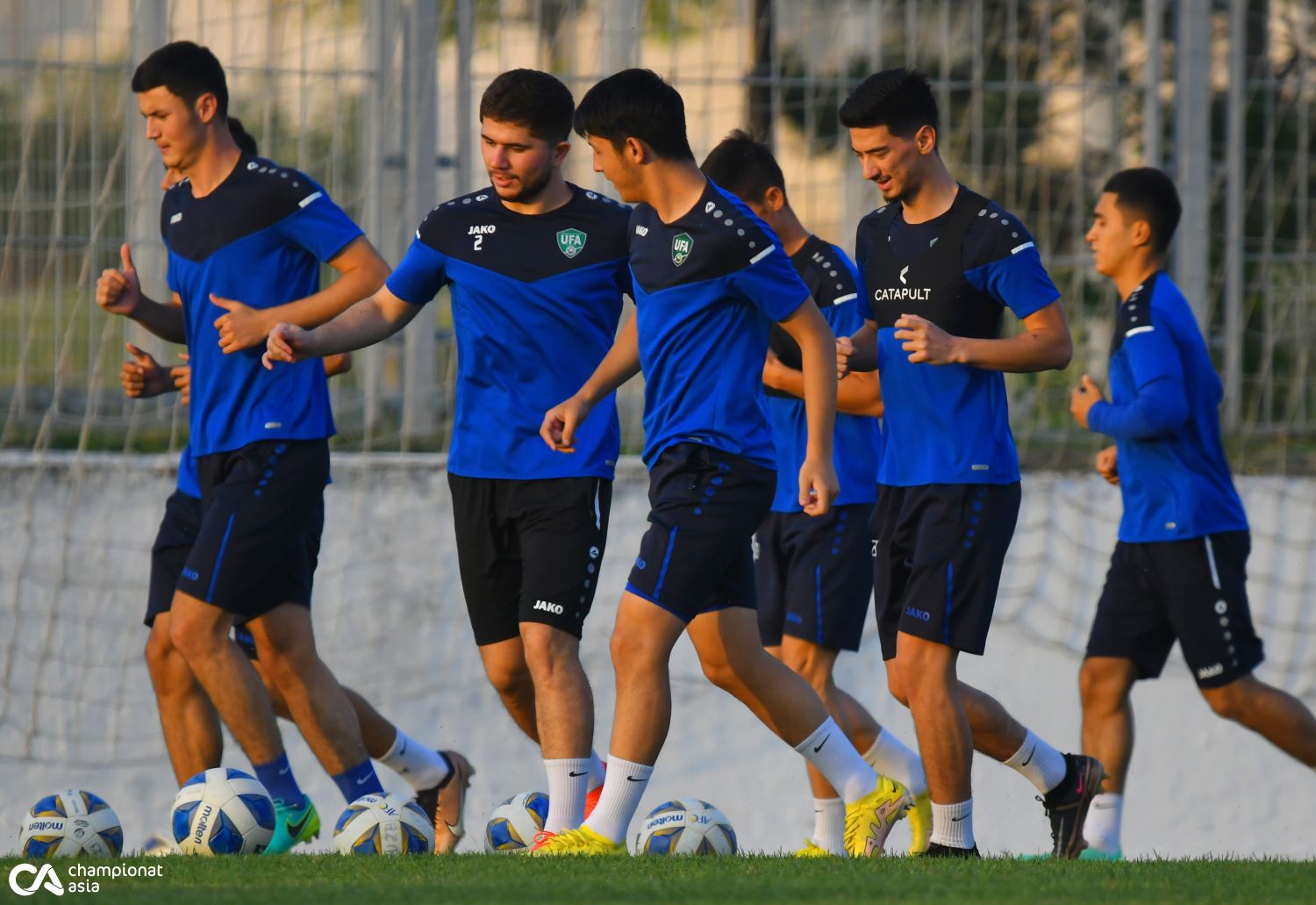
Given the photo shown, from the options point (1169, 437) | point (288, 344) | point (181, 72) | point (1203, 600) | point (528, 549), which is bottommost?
point (1203, 600)

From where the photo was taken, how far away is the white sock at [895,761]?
588cm

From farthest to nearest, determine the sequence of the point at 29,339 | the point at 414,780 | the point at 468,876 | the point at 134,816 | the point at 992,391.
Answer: the point at 29,339
the point at 134,816
the point at 414,780
the point at 992,391
the point at 468,876

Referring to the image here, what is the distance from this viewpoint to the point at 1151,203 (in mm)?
6156

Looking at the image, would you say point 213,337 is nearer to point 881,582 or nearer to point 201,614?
point 201,614

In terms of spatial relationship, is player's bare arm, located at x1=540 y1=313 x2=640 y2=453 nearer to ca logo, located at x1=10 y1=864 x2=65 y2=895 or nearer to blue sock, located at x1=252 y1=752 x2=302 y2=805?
blue sock, located at x1=252 y1=752 x2=302 y2=805

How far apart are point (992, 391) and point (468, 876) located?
1922mm

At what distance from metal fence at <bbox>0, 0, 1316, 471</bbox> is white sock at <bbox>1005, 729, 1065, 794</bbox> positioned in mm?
3167

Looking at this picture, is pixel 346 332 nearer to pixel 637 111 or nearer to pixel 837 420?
pixel 637 111

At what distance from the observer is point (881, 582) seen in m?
5.21

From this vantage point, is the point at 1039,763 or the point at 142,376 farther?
the point at 142,376

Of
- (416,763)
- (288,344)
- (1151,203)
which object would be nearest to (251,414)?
(288,344)

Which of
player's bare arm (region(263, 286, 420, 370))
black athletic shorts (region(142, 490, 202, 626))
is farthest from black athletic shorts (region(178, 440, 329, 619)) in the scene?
player's bare arm (region(263, 286, 420, 370))

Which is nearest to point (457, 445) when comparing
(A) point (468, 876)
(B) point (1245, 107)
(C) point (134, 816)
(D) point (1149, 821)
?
(A) point (468, 876)

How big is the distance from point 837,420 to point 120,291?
231cm
